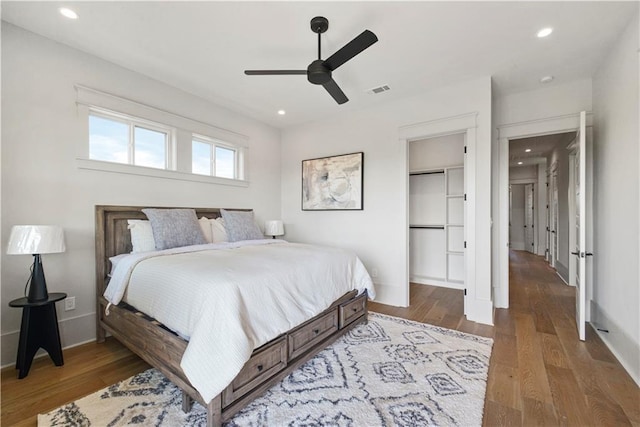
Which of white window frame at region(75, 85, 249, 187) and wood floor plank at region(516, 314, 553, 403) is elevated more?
white window frame at region(75, 85, 249, 187)

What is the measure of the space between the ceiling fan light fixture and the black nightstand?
4.57 metres

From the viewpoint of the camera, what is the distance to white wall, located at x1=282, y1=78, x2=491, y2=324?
3119 millimetres

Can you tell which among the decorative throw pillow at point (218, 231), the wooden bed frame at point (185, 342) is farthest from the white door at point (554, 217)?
the decorative throw pillow at point (218, 231)

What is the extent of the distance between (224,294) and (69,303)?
2.06 meters

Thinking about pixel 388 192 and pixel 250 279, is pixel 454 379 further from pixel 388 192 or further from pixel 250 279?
pixel 388 192

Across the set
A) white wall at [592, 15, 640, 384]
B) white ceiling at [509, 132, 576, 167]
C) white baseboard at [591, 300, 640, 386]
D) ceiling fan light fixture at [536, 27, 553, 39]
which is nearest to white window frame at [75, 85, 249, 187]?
ceiling fan light fixture at [536, 27, 553, 39]

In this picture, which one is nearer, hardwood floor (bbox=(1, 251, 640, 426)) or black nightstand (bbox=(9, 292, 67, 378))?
hardwood floor (bbox=(1, 251, 640, 426))

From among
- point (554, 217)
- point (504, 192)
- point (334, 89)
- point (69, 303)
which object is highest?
point (334, 89)

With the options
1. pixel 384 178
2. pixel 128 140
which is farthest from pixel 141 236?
pixel 384 178

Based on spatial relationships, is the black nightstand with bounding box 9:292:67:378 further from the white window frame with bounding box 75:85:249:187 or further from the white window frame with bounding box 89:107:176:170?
the white window frame with bounding box 89:107:176:170

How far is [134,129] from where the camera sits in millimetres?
3064

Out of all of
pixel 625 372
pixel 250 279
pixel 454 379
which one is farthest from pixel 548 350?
pixel 250 279

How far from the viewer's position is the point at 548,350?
95.0 inches

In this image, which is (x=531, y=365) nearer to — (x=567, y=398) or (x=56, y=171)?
(x=567, y=398)
